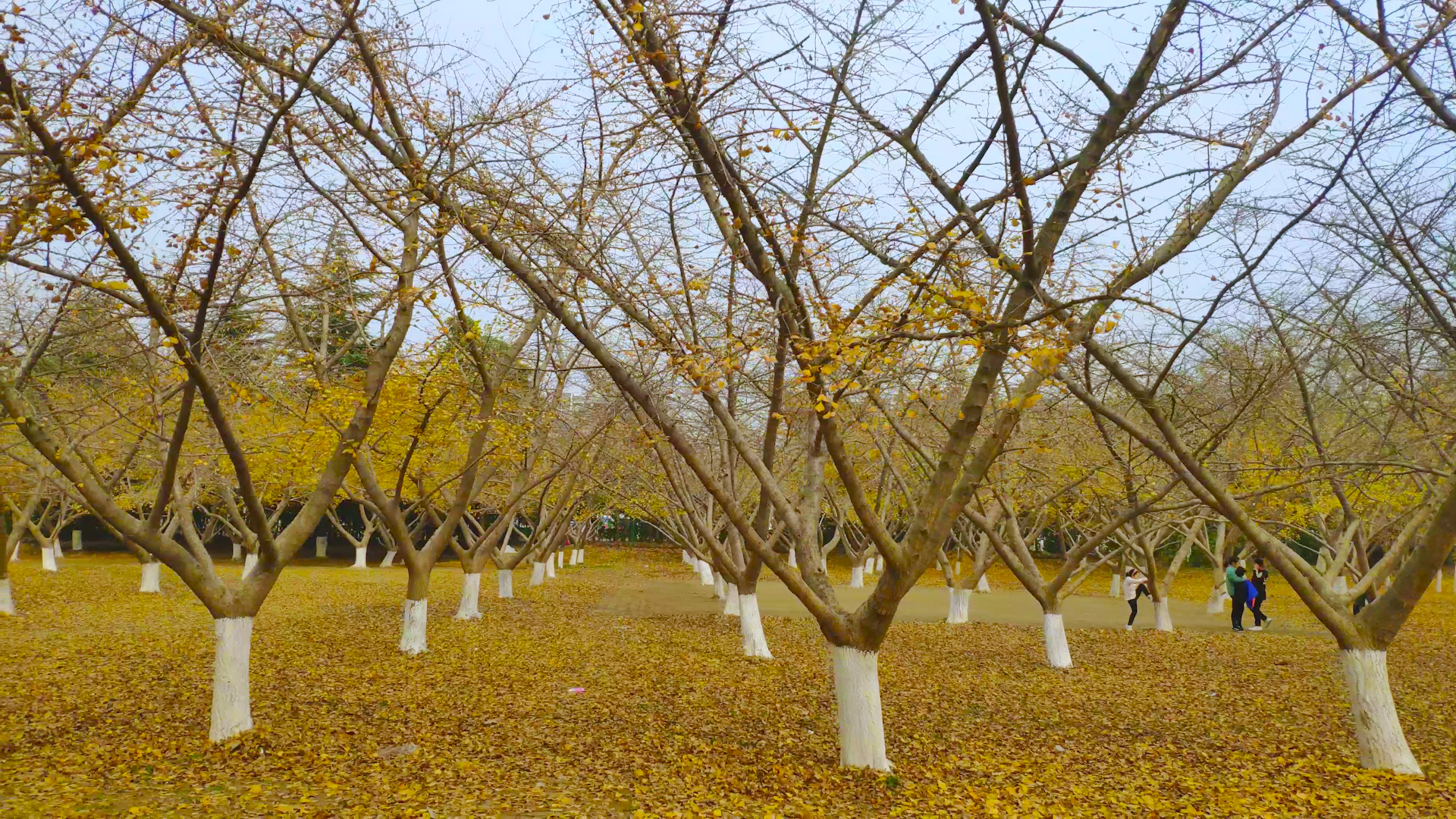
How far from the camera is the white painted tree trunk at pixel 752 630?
41.7 ft

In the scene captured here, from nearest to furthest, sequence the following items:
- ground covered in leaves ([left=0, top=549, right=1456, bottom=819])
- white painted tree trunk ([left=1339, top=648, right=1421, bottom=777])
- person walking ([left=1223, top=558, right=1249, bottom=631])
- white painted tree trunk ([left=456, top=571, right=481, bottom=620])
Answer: ground covered in leaves ([left=0, top=549, right=1456, bottom=819]) < white painted tree trunk ([left=1339, top=648, right=1421, bottom=777]) < white painted tree trunk ([left=456, top=571, right=481, bottom=620]) < person walking ([left=1223, top=558, right=1249, bottom=631])

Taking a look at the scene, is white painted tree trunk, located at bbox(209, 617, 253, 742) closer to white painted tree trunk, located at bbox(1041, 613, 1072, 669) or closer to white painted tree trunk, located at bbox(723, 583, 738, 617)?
white painted tree trunk, located at bbox(1041, 613, 1072, 669)

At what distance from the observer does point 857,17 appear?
6.50m

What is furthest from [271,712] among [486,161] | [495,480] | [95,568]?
[95,568]

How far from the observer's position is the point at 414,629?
475 inches

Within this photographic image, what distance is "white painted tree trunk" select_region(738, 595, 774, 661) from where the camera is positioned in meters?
12.7

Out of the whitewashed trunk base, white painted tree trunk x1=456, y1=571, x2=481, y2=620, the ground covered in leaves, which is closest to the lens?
the ground covered in leaves

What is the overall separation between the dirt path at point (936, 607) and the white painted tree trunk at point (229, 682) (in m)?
11.5

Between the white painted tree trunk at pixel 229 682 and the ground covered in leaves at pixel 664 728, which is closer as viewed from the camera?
the ground covered in leaves at pixel 664 728

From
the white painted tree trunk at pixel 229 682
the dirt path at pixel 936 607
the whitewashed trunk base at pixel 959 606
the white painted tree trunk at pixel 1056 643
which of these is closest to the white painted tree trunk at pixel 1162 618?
the dirt path at pixel 936 607

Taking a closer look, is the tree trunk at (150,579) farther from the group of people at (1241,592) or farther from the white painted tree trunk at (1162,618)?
the white painted tree trunk at (1162,618)

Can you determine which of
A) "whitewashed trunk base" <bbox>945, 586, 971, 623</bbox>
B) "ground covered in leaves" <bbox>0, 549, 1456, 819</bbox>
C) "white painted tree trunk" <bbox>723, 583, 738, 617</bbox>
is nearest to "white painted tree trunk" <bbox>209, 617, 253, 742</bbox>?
"ground covered in leaves" <bbox>0, 549, 1456, 819</bbox>

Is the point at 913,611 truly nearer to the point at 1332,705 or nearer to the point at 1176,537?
the point at 1332,705

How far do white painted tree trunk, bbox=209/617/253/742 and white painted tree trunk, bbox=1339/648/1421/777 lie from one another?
27.9 feet
